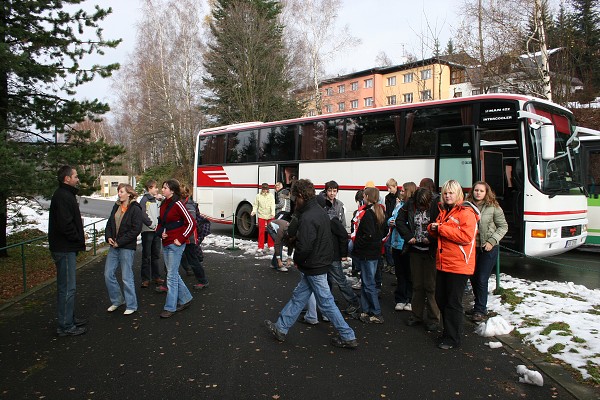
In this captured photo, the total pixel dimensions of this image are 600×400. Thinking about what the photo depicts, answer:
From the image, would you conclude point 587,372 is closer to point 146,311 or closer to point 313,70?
point 146,311

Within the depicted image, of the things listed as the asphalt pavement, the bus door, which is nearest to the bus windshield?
the bus door

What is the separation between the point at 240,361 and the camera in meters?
4.41

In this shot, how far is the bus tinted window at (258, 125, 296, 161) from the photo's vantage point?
12788 millimetres

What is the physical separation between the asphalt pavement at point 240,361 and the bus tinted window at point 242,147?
8350 mm

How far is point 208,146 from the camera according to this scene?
Answer: 15.9 m

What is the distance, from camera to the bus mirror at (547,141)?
755cm

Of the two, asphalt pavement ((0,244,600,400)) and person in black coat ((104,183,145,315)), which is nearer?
asphalt pavement ((0,244,600,400))

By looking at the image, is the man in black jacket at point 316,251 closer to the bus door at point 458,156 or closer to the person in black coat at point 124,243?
the person in black coat at point 124,243

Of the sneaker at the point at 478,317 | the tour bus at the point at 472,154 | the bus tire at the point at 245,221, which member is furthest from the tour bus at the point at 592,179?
the bus tire at the point at 245,221

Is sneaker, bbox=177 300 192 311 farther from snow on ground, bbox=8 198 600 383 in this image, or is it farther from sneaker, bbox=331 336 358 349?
snow on ground, bbox=8 198 600 383

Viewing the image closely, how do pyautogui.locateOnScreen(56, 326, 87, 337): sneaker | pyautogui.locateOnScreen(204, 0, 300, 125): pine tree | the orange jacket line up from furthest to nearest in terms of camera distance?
1. pyautogui.locateOnScreen(204, 0, 300, 125): pine tree
2. pyautogui.locateOnScreen(56, 326, 87, 337): sneaker
3. the orange jacket

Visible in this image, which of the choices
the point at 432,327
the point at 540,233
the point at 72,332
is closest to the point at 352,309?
the point at 432,327

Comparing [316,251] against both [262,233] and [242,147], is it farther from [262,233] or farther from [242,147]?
[242,147]

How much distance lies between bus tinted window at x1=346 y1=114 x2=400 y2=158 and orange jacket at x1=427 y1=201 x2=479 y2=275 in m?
5.36
